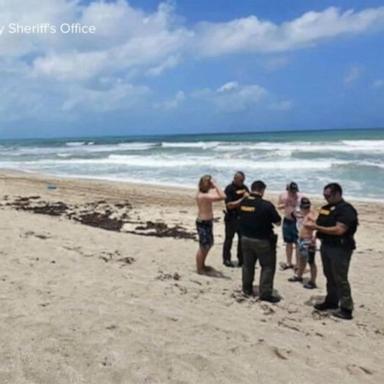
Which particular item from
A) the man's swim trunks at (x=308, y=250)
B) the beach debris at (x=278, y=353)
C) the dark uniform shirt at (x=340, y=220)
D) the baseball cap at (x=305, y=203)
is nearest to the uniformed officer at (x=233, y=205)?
the baseball cap at (x=305, y=203)

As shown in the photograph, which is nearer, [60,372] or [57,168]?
[60,372]

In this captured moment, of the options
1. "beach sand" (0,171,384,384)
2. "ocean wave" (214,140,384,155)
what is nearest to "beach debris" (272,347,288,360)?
"beach sand" (0,171,384,384)

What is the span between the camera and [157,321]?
5258 millimetres

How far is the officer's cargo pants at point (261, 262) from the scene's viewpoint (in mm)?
6668

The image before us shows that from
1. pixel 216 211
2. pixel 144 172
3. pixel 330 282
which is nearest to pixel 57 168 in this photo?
pixel 144 172

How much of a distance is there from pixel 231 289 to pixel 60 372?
11.2 ft

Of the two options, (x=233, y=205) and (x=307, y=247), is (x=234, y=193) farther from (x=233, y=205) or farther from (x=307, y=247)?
(x=307, y=247)

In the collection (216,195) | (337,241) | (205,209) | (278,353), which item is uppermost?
(216,195)

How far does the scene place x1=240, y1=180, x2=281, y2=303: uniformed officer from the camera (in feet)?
21.8

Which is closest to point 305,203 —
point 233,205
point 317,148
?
point 233,205

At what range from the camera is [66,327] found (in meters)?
4.85

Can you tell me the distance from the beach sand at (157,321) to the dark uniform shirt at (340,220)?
3.03ft

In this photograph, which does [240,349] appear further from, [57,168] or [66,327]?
[57,168]

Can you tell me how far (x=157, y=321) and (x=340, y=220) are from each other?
245 centimetres
